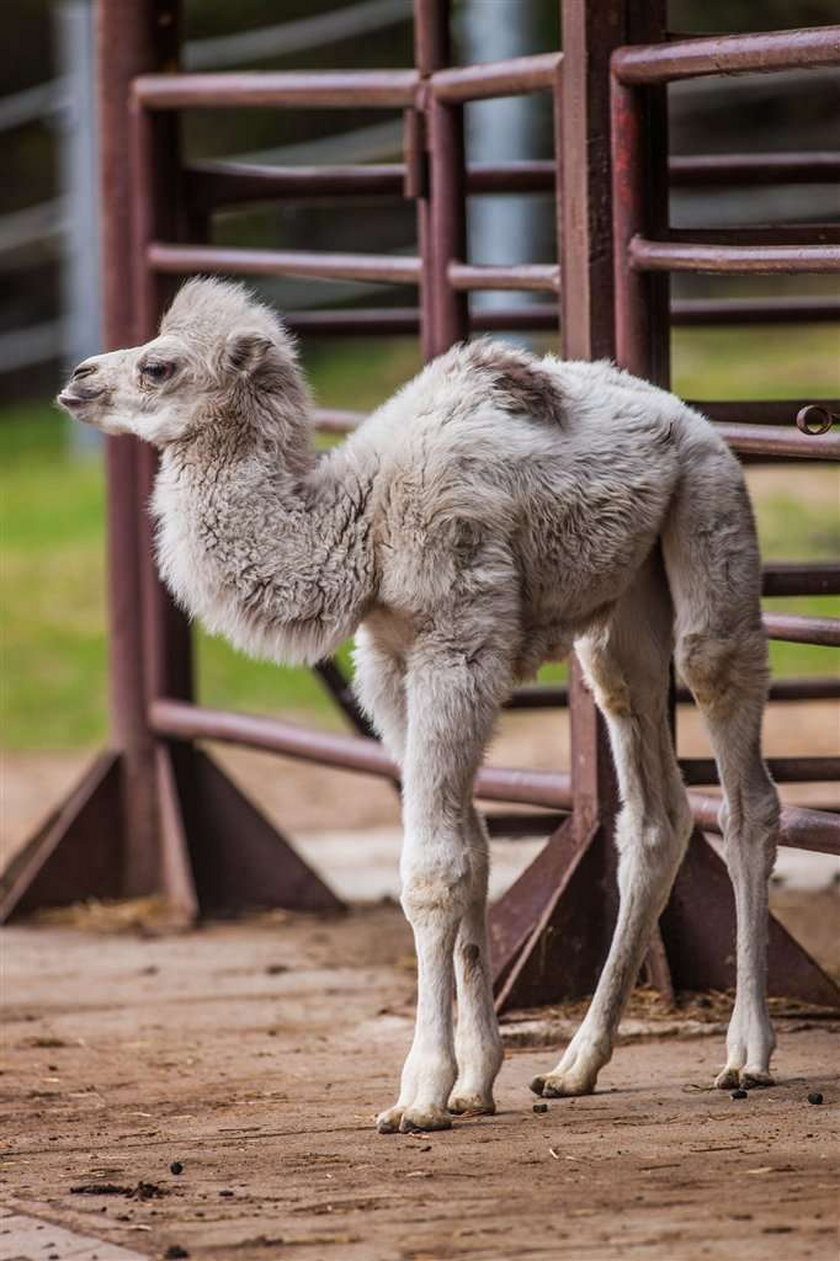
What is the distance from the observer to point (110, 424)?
4.57 m

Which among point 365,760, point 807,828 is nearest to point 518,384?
point 807,828

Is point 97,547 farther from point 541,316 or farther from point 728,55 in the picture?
point 728,55

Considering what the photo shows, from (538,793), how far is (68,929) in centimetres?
192

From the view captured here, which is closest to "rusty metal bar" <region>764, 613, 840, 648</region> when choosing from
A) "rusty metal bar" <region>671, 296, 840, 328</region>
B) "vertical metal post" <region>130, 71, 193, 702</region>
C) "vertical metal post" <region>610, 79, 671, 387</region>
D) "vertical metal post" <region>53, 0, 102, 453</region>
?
"vertical metal post" <region>610, 79, 671, 387</region>

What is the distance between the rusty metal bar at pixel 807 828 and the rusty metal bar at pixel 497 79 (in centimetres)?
173

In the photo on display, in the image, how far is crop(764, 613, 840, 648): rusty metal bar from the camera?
16.8 feet

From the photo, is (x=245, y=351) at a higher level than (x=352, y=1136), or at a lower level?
higher

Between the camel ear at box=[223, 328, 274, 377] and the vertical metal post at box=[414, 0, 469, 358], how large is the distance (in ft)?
4.74

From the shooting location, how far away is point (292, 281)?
1978cm

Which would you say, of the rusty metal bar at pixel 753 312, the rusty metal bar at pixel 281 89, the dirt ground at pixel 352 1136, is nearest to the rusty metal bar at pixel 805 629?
the dirt ground at pixel 352 1136

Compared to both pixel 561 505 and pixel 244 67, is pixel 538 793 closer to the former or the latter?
pixel 561 505

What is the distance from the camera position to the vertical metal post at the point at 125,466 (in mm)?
7098

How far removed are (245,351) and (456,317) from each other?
4.86ft

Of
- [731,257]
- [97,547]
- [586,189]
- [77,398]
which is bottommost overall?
[97,547]
